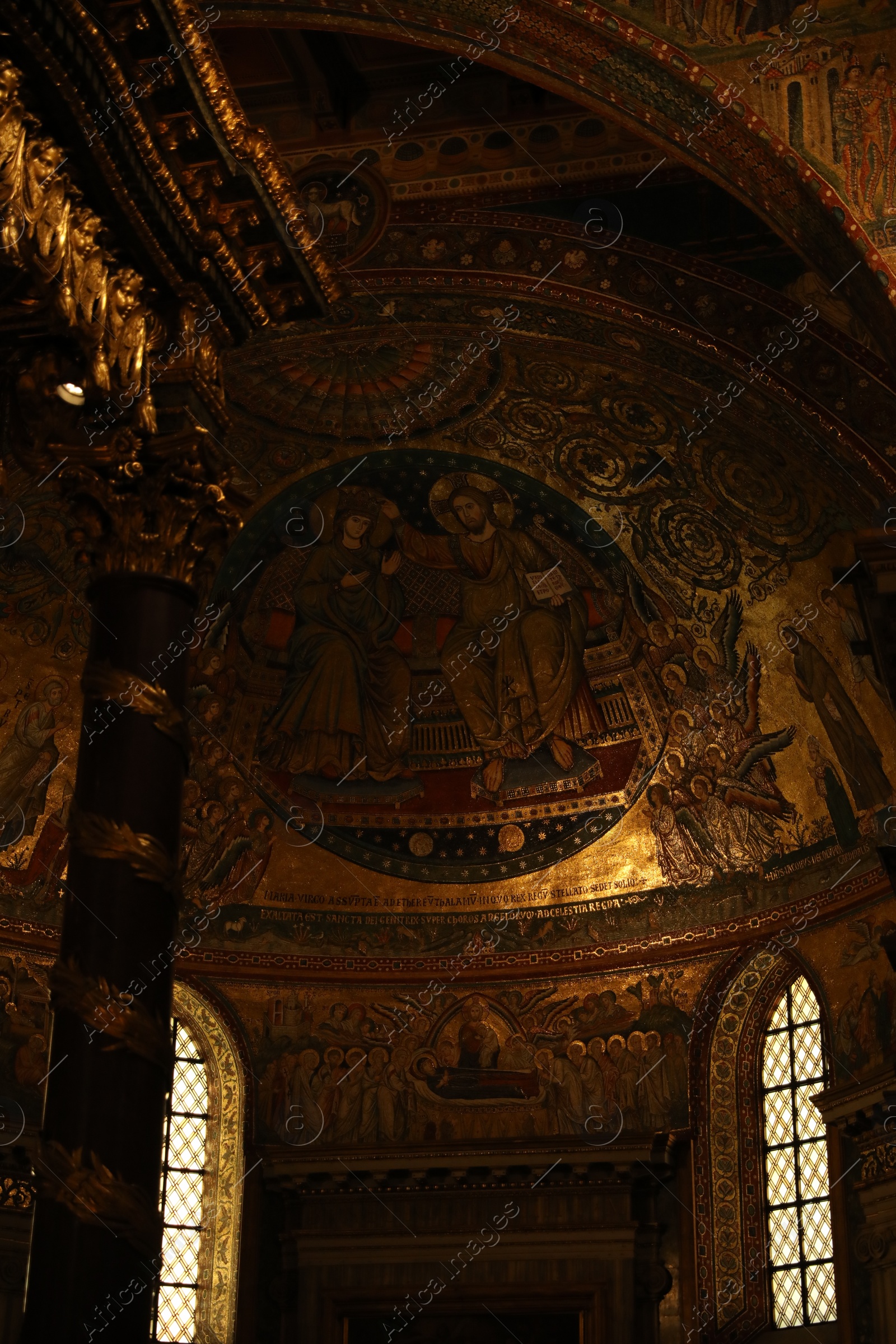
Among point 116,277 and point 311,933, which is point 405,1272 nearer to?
point 311,933

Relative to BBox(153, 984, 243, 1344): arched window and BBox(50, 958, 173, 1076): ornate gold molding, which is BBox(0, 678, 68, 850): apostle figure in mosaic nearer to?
BBox(153, 984, 243, 1344): arched window

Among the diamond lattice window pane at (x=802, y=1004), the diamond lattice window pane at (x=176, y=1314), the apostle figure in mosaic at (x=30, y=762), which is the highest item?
the apostle figure in mosaic at (x=30, y=762)

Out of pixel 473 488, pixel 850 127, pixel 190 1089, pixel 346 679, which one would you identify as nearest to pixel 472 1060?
pixel 190 1089

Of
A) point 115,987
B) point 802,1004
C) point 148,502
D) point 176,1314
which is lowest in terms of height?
point 115,987

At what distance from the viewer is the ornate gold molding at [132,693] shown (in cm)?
779

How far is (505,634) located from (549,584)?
763 millimetres

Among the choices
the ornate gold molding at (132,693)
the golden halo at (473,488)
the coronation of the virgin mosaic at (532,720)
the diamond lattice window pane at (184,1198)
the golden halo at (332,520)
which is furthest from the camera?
the golden halo at (332,520)

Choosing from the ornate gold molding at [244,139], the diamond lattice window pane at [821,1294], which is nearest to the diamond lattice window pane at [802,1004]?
the diamond lattice window pane at [821,1294]

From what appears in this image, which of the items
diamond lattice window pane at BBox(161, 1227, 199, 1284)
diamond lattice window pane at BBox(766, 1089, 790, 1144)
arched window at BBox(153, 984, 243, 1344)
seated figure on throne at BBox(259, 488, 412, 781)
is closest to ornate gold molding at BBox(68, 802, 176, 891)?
arched window at BBox(153, 984, 243, 1344)

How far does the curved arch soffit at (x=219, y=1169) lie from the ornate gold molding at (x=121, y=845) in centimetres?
948

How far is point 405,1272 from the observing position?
16641mm

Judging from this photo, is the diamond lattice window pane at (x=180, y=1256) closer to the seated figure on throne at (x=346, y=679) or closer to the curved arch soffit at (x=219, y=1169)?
the curved arch soffit at (x=219, y=1169)

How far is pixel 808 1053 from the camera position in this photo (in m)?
16.7

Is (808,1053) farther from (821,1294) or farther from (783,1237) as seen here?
(821,1294)
